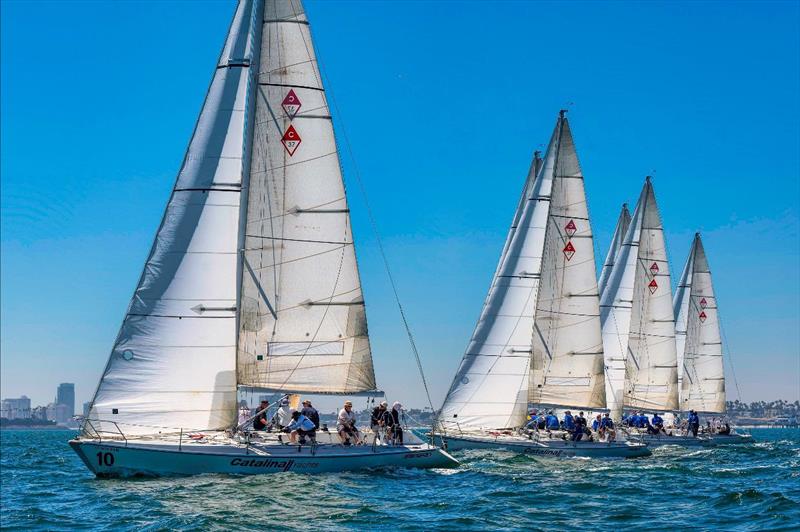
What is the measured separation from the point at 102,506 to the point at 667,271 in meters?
40.9

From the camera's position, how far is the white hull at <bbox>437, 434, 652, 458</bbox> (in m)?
37.6

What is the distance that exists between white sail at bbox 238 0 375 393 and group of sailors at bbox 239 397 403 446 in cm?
85

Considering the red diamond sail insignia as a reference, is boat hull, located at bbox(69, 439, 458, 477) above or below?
below

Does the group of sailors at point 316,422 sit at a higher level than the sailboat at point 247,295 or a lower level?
lower

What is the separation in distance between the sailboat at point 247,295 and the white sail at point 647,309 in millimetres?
27697

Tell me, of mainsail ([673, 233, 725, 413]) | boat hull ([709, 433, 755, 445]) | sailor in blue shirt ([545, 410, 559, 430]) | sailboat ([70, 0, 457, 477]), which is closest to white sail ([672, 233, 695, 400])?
mainsail ([673, 233, 725, 413])

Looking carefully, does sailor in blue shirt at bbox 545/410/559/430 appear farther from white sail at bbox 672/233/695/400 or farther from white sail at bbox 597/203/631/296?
white sail at bbox 672/233/695/400

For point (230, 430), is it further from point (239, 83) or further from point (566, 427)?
point (566, 427)

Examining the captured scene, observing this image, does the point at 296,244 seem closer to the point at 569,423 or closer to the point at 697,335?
the point at 569,423

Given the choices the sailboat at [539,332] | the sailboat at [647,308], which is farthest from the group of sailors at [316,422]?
the sailboat at [647,308]

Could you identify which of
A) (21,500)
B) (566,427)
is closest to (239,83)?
(21,500)

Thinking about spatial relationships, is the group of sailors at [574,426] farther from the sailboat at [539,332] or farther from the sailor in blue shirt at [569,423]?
the sailboat at [539,332]

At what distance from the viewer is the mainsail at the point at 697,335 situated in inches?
2603

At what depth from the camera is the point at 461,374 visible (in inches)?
1572
